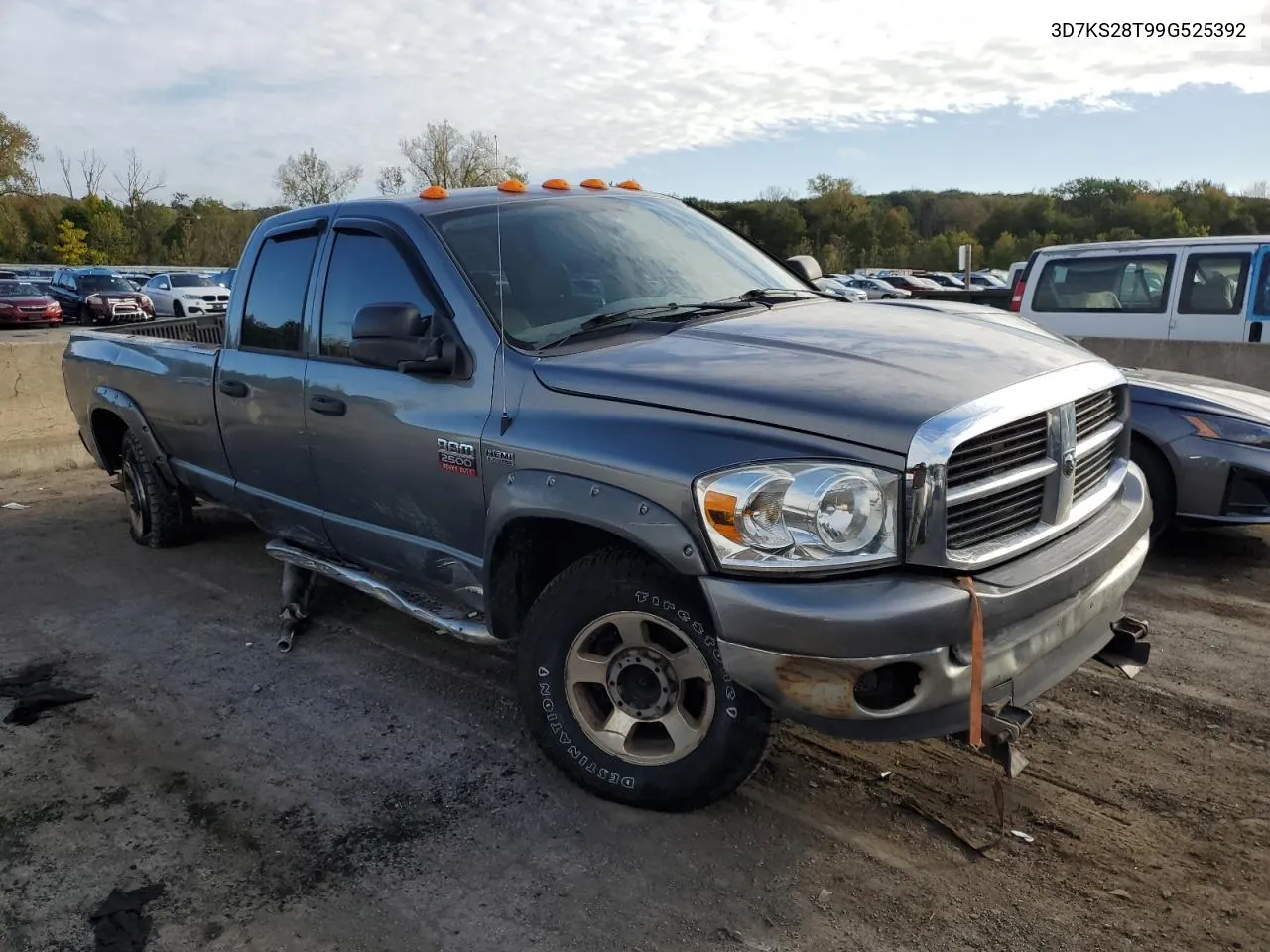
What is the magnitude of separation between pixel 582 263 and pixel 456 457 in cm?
90

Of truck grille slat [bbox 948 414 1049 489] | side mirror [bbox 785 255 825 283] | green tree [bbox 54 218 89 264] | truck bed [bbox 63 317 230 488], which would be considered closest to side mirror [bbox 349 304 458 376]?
truck grille slat [bbox 948 414 1049 489]

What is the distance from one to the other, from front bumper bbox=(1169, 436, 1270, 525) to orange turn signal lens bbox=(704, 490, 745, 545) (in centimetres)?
391

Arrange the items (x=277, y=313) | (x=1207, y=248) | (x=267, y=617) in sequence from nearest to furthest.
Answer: (x=277, y=313)
(x=267, y=617)
(x=1207, y=248)

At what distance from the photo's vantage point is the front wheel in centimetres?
283

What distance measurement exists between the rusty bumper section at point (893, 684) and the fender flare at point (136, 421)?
14.2 ft

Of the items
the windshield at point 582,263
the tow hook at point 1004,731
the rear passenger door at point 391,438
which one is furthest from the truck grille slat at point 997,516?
the rear passenger door at point 391,438

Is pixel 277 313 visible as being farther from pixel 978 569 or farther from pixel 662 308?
pixel 978 569

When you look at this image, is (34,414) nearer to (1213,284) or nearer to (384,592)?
(384,592)

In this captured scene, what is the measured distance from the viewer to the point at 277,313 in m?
4.44

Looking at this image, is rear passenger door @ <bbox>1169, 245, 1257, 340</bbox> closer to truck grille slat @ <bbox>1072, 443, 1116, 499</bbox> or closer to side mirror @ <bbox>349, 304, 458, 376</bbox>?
truck grille slat @ <bbox>1072, 443, 1116, 499</bbox>

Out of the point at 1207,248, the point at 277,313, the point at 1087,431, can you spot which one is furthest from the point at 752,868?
the point at 1207,248

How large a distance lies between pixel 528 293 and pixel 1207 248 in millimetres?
7911

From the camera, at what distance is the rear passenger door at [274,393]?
4273mm

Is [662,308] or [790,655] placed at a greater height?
[662,308]
